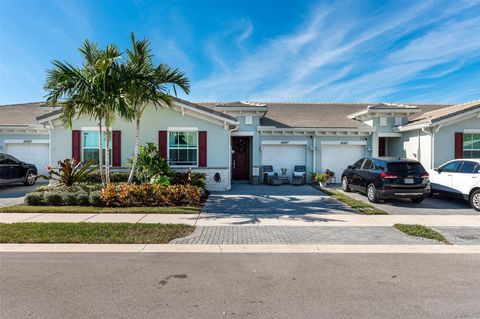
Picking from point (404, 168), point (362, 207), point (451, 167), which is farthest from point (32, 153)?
point (451, 167)

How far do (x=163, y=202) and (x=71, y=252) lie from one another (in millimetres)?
4409

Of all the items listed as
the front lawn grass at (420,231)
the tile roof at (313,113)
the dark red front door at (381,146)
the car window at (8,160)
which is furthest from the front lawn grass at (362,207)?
the car window at (8,160)

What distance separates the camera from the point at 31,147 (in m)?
16.0

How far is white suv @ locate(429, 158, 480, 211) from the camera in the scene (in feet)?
31.4

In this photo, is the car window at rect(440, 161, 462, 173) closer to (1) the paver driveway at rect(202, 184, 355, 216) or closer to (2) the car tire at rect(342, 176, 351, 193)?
(2) the car tire at rect(342, 176, 351, 193)

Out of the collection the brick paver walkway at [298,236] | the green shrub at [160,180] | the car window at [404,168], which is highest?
the car window at [404,168]

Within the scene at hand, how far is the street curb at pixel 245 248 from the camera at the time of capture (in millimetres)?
5492

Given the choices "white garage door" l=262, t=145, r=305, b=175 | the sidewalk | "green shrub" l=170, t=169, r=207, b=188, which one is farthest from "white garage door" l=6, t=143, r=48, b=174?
"white garage door" l=262, t=145, r=305, b=175

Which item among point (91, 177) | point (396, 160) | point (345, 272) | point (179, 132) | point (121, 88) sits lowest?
point (345, 272)

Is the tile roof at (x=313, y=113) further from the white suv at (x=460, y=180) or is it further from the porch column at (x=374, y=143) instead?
the white suv at (x=460, y=180)

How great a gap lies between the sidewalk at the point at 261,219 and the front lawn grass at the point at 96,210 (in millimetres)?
312

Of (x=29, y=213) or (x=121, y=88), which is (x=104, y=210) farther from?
(x=121, y=88)

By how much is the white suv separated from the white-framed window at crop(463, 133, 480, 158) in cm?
469

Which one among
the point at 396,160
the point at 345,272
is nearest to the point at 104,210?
the point at 345,272
